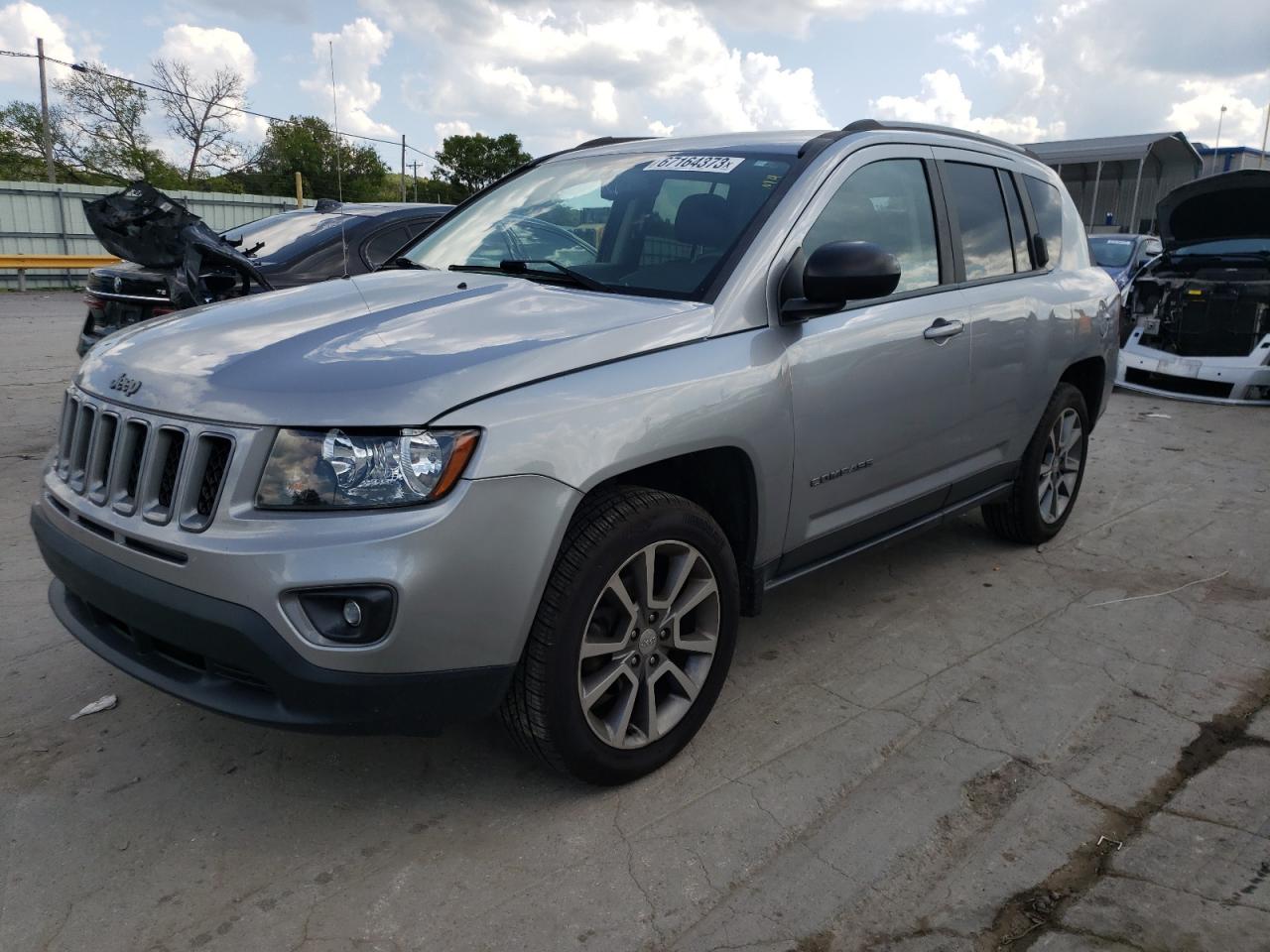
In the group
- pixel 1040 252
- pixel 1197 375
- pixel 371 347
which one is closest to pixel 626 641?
pixel 371 347

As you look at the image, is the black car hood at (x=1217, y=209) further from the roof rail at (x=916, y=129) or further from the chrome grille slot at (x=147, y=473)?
the chrome grille slot at (x=147, y=473)

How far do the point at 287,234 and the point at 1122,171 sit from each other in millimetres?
27618

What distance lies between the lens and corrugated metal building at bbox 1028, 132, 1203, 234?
25812 millimetres

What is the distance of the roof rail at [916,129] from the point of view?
3.77 m

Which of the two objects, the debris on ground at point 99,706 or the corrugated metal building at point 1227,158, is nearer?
the debris on ground at point 99,706

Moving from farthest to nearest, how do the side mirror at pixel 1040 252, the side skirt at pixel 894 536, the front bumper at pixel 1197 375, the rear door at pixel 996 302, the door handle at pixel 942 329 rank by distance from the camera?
the front bumper at pixel 1197 375
the side mirror at pixel 1040 252
the rear door at pixel 996 302
the door handle at pixel 942 329
the side skirt at pixel 894 536

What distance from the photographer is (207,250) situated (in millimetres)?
5801

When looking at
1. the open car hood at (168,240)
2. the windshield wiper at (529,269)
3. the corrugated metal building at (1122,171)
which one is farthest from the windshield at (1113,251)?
the windshield wiper at (529,269)

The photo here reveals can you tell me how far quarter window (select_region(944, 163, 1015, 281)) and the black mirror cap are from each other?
1.21 meters

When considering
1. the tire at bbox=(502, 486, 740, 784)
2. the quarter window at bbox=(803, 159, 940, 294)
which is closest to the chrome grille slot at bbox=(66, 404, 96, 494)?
the tire at bbox=(502, 486, 740, 784)

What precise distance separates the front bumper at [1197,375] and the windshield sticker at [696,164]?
6.99 m

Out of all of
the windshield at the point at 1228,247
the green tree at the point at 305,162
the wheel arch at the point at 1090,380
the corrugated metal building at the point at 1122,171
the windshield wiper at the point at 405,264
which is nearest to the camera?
the windshield wiper at the point at 405,264

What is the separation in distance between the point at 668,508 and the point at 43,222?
79.9 feet

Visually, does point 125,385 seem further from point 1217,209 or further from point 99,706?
point 1217,209
